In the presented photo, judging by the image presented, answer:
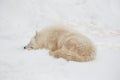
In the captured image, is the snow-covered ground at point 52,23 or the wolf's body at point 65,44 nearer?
the snow-covered ground at point 52,23

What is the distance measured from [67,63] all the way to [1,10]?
602 centimetres

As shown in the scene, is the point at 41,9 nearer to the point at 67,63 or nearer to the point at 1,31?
the point at 1,31

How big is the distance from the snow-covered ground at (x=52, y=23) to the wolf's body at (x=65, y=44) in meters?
0.13

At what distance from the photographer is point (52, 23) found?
33.0 ft

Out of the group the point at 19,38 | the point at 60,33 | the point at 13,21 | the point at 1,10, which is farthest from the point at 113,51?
the point at 1,10

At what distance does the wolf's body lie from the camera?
5930 mm

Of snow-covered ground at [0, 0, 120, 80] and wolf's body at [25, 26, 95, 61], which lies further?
wolf's body at [25, 26, 95, 61]

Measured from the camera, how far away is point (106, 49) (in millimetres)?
6992

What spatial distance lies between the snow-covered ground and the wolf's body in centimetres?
13

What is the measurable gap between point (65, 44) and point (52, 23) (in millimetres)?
3898

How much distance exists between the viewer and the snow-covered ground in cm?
548

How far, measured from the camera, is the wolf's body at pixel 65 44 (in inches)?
233

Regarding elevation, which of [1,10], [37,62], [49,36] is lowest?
[37,62]

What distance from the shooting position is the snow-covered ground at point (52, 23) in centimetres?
548
